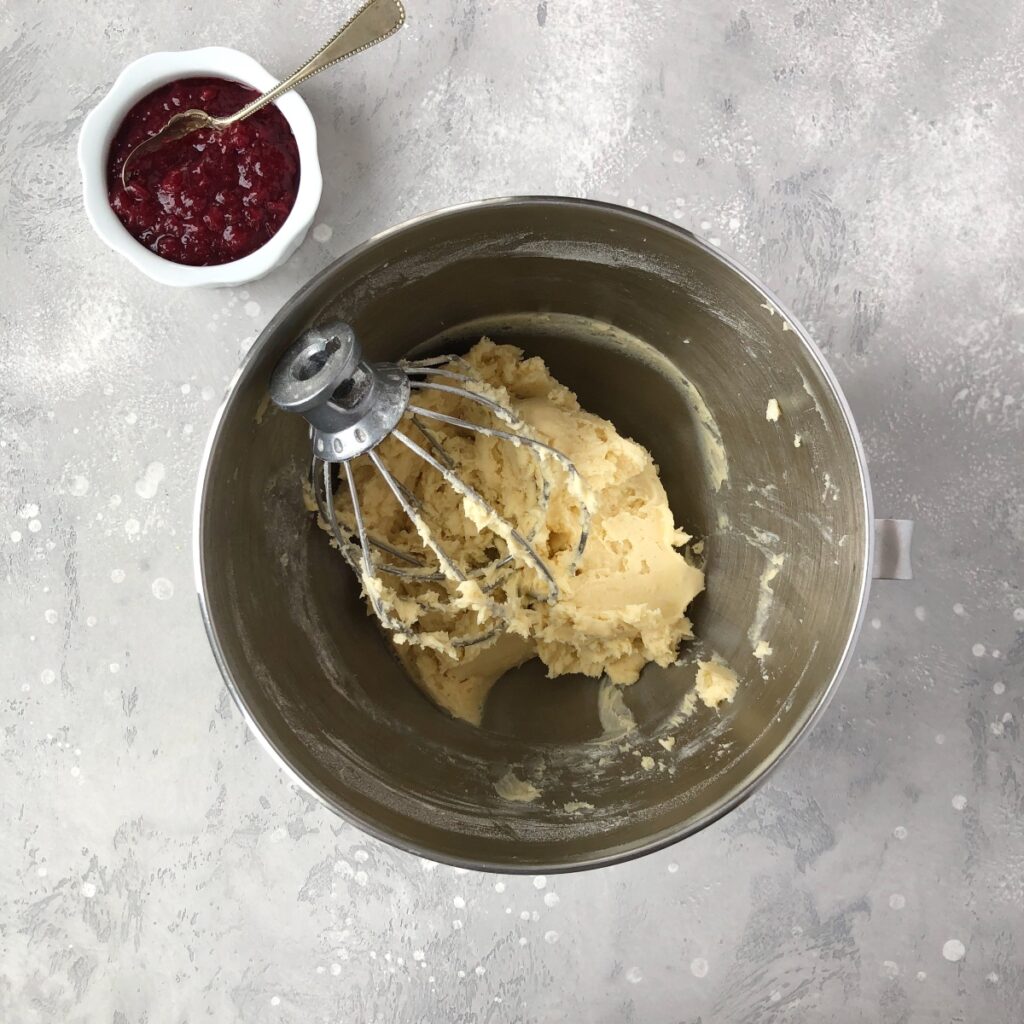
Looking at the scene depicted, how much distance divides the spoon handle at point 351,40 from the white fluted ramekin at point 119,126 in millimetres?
40

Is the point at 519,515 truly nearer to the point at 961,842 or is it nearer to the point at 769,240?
the point at 769,240

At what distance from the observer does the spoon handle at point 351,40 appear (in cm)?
112

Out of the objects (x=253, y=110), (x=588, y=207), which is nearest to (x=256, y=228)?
(x=253, y=110)

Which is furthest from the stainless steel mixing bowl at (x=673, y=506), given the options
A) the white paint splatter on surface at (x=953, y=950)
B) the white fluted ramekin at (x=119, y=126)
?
the white paint splatter on surface at (x=953, y=950)

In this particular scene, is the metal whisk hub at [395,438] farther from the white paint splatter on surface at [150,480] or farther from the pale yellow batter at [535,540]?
the white paint splatter on surface at [150,480]

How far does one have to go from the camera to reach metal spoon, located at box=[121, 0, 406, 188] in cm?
112

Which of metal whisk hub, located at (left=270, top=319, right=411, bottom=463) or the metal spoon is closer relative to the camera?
metal whisk hub, located at (left=270, top=319, right=411, bottom=463)

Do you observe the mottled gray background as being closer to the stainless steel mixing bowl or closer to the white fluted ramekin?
the white fluted ramekin

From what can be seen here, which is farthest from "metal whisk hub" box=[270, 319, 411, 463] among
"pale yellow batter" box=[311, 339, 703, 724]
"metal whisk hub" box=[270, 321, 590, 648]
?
"pale yellow batter" box=[311, 339, 703, 724]

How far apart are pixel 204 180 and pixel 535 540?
624mm

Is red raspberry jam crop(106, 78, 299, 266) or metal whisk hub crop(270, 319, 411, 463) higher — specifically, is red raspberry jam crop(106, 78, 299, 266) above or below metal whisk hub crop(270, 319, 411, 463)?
above

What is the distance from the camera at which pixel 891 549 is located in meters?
0.99

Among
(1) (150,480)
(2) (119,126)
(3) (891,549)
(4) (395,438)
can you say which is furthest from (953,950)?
(2) (119,126)

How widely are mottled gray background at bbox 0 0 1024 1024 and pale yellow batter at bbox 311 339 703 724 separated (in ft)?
0.92
